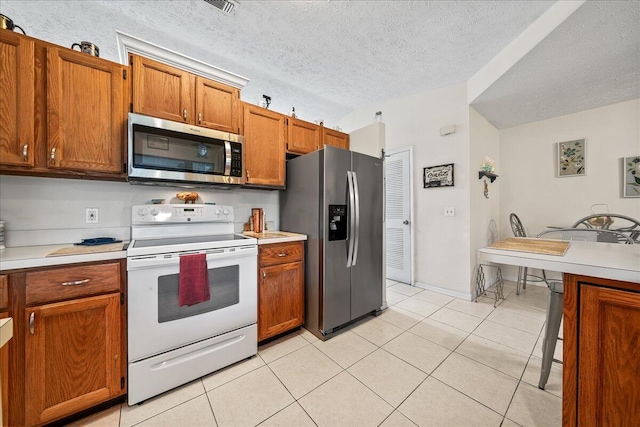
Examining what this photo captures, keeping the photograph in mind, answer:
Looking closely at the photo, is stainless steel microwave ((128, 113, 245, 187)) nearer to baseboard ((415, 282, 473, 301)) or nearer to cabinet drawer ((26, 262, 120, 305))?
cabinet drawer ((26, 262, 120, 305))

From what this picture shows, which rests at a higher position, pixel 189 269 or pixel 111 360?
pixel 189 269

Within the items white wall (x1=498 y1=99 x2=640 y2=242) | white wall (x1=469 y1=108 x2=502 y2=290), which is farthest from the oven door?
white wall (x1=498 y1=99 x2=640 y2=242)

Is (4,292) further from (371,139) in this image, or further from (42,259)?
(371,139)

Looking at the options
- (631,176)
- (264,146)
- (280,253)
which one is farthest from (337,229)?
(631,176)

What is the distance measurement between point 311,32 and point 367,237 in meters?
2.11

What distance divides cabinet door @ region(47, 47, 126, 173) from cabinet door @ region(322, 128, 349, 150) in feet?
6.22

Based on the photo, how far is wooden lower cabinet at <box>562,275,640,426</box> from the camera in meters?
0.91

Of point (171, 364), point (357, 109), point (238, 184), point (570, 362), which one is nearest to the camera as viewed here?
point (570, 362)

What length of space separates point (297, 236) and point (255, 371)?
3.65ft

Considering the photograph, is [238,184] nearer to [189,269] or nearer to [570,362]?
[189,269]

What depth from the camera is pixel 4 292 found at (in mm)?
1135

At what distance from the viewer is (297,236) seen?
2.23m

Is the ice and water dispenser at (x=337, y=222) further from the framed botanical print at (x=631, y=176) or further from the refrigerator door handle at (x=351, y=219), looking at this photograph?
the framed botanical print at (x=631, y=176)

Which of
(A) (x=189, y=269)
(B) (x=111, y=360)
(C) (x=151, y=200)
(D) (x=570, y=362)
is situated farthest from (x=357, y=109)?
(B) (x=111, y=360)
